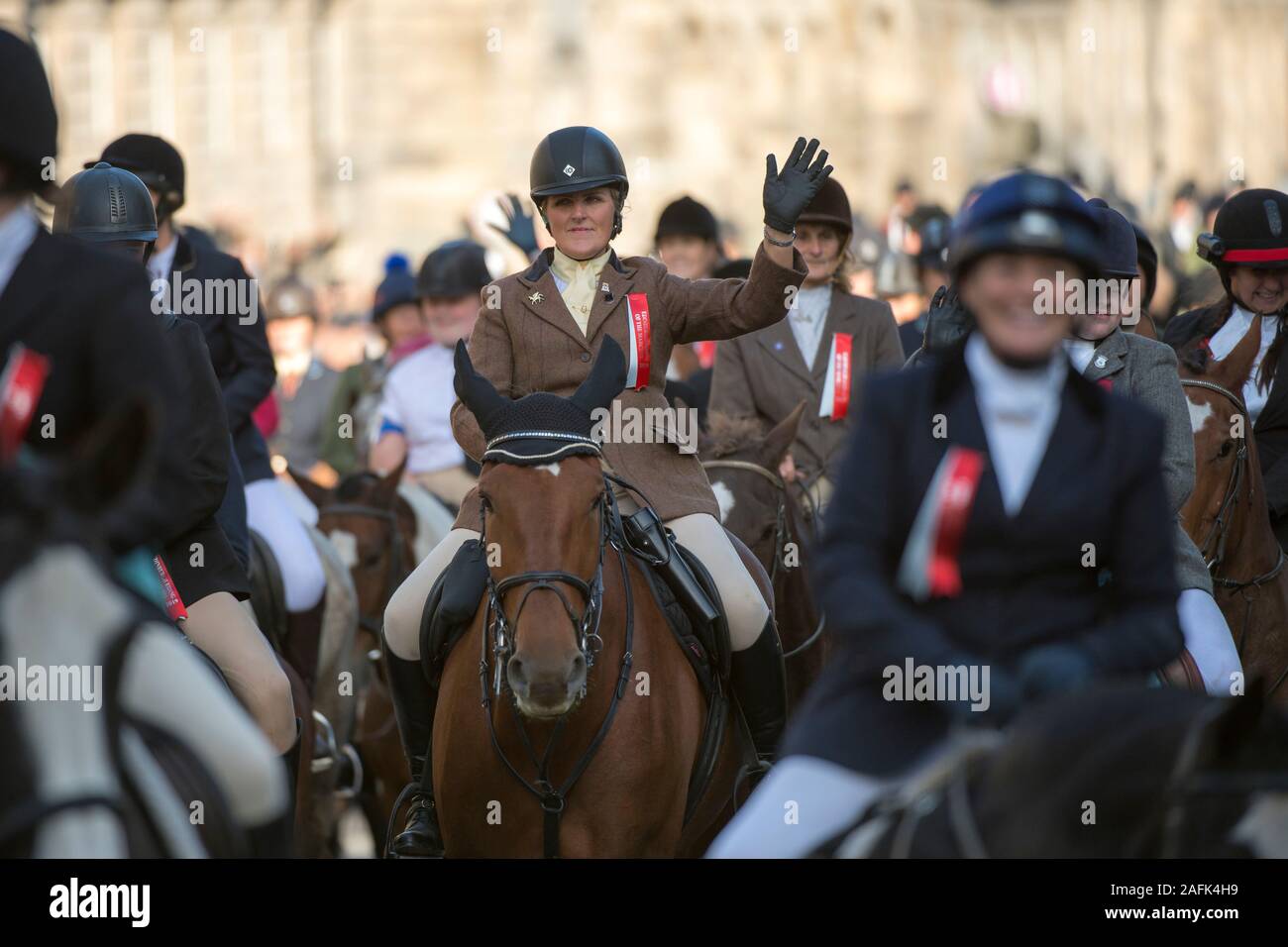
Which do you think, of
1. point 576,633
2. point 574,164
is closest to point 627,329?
point 574,164

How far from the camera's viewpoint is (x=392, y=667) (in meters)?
8.30

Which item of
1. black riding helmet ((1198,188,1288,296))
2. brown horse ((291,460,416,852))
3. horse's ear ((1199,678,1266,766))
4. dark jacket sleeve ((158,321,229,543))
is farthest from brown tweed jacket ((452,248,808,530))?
brown horse ((291,460,416,852))

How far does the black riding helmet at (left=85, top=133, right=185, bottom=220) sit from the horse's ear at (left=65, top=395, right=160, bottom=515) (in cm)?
616

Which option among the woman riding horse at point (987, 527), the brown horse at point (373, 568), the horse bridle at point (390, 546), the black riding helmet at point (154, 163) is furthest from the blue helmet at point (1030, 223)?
the horse bridle at point (390, 546)

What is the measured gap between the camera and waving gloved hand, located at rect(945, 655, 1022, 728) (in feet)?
15.6

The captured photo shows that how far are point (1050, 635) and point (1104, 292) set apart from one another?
3.50 m

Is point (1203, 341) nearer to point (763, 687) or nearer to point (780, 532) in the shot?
point (780, 532)

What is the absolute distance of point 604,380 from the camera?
730cm

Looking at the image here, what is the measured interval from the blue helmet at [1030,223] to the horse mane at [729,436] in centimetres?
528

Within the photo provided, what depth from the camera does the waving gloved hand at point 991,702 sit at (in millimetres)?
4746

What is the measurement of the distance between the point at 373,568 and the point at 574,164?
15.7 ft

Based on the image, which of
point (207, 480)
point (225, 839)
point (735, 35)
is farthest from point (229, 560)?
point (735, 35)

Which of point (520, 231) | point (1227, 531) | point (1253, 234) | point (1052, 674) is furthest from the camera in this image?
point (520, 231)

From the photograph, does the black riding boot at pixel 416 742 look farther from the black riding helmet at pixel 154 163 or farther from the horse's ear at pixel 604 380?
the black riding helmet at pixel 154 163
